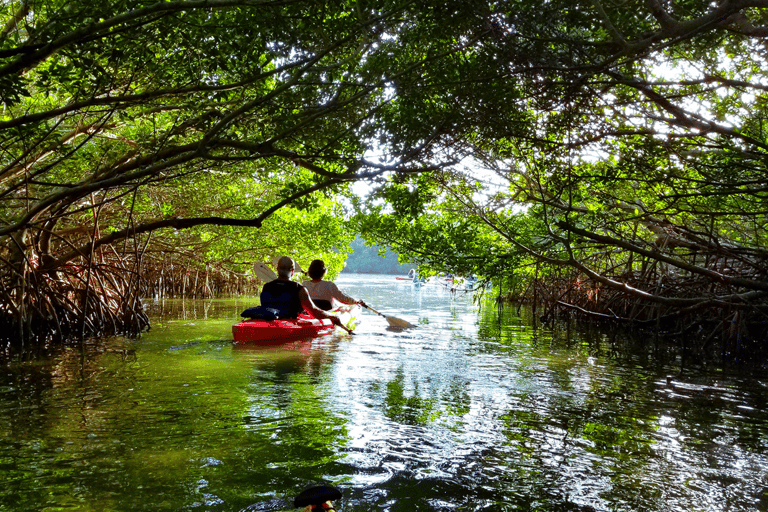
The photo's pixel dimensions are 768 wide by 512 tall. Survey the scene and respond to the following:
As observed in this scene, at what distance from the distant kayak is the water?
0.47m

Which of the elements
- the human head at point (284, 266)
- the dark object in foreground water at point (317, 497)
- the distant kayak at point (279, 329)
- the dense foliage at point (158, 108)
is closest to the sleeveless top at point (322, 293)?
the distant kayak at point (279, 329)

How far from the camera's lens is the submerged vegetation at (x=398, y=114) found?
15.5ft

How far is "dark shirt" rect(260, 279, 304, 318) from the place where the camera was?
28.4 ft

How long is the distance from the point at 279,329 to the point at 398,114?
A: 3.59 meters

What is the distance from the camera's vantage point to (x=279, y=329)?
846 cm

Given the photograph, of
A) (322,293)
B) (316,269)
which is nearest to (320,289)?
(322,293)

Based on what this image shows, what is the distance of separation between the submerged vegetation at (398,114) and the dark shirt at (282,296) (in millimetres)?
1527

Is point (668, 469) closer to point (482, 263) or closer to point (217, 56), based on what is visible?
point (217, 56)

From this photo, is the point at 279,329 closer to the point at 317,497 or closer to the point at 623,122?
the point at 623,122

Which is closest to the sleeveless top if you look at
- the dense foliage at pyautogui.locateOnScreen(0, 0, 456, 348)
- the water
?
the dense foliage at pyautogui.locateOnScreen(0, 0, 456, 348)

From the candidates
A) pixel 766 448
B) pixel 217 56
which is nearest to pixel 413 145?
pixel 217 56

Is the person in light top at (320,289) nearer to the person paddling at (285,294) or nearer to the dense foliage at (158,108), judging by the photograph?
the person paddling at (285,294)

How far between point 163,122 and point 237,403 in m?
5.25

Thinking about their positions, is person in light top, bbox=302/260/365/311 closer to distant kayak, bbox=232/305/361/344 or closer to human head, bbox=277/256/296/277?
distant kayak, bbox=232/305/361/344
